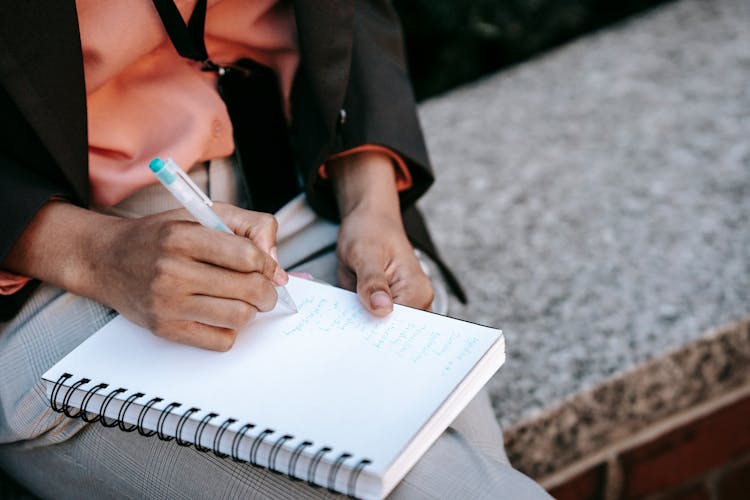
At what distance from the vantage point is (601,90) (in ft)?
6.64

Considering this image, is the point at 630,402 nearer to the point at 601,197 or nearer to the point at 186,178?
the point at 601,197

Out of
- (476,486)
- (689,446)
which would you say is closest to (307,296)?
(476,486)

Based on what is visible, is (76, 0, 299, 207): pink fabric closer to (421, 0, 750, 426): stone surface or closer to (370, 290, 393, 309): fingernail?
(370, 290, 393, 309): fingernail

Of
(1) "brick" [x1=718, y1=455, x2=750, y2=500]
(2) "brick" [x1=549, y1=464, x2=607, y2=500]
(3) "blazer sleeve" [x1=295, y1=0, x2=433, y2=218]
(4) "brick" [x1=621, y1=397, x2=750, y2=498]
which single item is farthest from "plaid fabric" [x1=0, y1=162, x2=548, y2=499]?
(1) "brick" [x1=718, y1=455, x2=750, y2=500]

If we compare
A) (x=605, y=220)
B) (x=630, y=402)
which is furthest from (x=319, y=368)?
(x=605, y=220)

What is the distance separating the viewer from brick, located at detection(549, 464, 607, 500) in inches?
50.0

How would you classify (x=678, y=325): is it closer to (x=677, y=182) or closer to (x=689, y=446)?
(x=689, y=446)

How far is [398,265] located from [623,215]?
879 millimetres

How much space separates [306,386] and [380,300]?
0.38 feet

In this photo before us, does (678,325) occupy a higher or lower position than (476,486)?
lower

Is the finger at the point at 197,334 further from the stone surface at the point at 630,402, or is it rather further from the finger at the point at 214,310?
the stone surface at the point at 630,402

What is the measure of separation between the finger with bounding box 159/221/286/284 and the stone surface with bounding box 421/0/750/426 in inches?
26.2

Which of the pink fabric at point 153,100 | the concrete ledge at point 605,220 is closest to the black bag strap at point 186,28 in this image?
the pink fabric at point 153,100

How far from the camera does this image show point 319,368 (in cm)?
72
